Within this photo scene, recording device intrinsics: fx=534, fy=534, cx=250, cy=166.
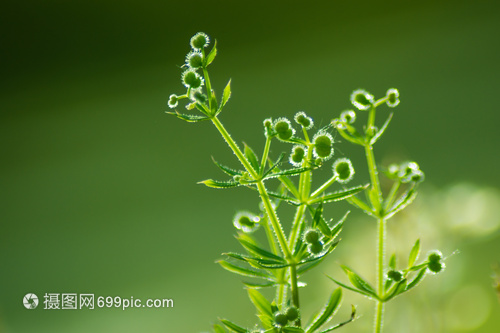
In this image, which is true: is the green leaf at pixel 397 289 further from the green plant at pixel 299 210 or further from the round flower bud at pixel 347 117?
the round flower bud at pixel 347 117

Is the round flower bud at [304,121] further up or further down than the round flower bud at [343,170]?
further up

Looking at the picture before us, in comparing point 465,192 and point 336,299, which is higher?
point 465,192

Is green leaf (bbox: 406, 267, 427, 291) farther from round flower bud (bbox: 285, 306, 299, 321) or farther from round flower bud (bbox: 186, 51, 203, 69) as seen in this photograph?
round flower bud (bbox: 186, 51, 203, 69)

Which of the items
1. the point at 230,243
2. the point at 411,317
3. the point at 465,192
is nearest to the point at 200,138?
the point at 230,243

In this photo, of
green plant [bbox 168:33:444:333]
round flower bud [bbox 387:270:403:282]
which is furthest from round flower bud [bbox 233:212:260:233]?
round flower bud [bbox 387:270:403:282]

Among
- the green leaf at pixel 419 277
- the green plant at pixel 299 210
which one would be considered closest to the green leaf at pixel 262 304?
the green plant at pixel 299 210

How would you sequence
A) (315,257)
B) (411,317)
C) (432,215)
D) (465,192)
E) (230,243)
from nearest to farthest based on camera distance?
(315,257), (411,317), (432,215), (465,192), (230,243)

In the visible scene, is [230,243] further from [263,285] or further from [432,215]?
[263,285]
